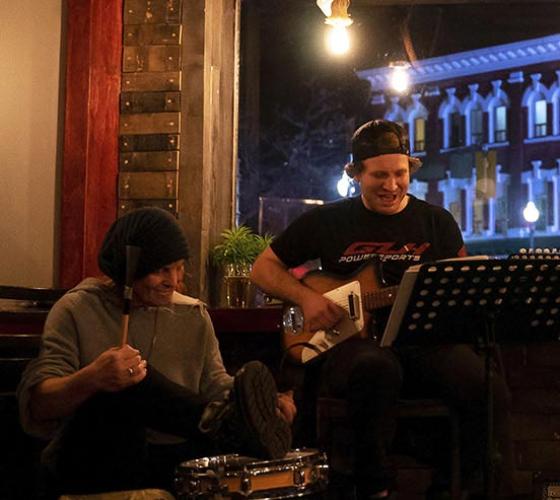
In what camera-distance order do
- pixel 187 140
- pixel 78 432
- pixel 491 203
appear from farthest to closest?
pixel 491 203, pixel 187 140, pixel 78 432

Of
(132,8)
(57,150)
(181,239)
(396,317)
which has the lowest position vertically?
(396,317)

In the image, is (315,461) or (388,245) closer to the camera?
(315,461)

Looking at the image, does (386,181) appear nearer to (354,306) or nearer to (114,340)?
(354,306)

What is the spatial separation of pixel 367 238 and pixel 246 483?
72.7 inches

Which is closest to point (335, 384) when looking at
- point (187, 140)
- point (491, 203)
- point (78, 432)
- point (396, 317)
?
point (396, 317)

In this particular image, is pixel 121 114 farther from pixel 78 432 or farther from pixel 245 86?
pixel 245 86

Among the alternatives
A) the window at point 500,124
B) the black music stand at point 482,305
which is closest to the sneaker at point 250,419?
the black music stand at point 482,305

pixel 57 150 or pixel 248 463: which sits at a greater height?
pixel 57 150

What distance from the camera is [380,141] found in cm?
427

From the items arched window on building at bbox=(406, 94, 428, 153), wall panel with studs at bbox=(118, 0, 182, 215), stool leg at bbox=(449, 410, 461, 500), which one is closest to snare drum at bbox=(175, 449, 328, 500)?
stool leg at bbox=(449, 410, 461, 500)

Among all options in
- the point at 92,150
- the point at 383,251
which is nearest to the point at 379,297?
the point at 383,251

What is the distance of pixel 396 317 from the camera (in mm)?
3389

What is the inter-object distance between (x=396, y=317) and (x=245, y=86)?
8.92 metres

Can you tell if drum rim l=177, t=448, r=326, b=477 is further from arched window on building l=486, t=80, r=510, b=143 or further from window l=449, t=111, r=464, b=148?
window l=449, t=111, r=464, b=148
